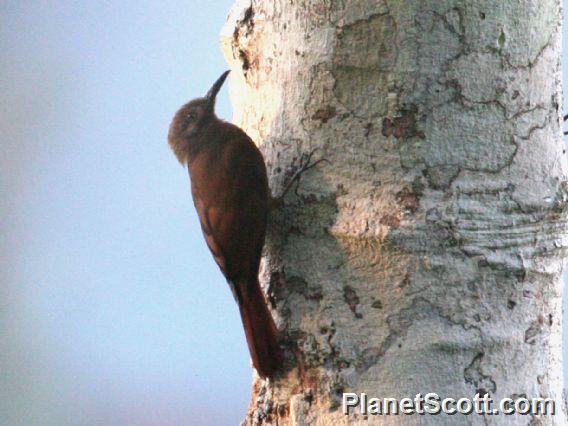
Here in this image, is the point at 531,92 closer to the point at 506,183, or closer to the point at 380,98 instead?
the point at 506,183

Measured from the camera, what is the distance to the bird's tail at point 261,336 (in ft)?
5.66

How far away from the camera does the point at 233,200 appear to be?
2094 millimetres

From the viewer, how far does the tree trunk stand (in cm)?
159

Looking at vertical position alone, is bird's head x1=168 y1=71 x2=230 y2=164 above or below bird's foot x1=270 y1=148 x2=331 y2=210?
above

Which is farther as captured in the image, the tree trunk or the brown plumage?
the brown plumage

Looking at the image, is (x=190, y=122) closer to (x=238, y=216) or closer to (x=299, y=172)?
(x=238, y=216)

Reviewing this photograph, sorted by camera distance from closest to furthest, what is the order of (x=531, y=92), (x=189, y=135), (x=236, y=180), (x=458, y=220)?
(x=458, y=220)
(x=531, y=92)
(x=236, y=180)
(x=189, y=135)

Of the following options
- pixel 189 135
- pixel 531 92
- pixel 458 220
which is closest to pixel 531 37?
pixel 531 92

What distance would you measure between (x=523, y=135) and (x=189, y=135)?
1098 mm

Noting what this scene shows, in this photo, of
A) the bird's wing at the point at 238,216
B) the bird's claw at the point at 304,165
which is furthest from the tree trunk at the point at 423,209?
the bird's wing at the point at 238,216

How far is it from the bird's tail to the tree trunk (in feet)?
0.10

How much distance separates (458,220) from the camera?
5.19 ft

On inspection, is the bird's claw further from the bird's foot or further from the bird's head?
the bird's head

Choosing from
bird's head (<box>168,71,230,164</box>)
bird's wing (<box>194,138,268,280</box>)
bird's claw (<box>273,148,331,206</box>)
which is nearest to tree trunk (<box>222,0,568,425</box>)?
bird's claw (<box>273,148,331,206</box>)
